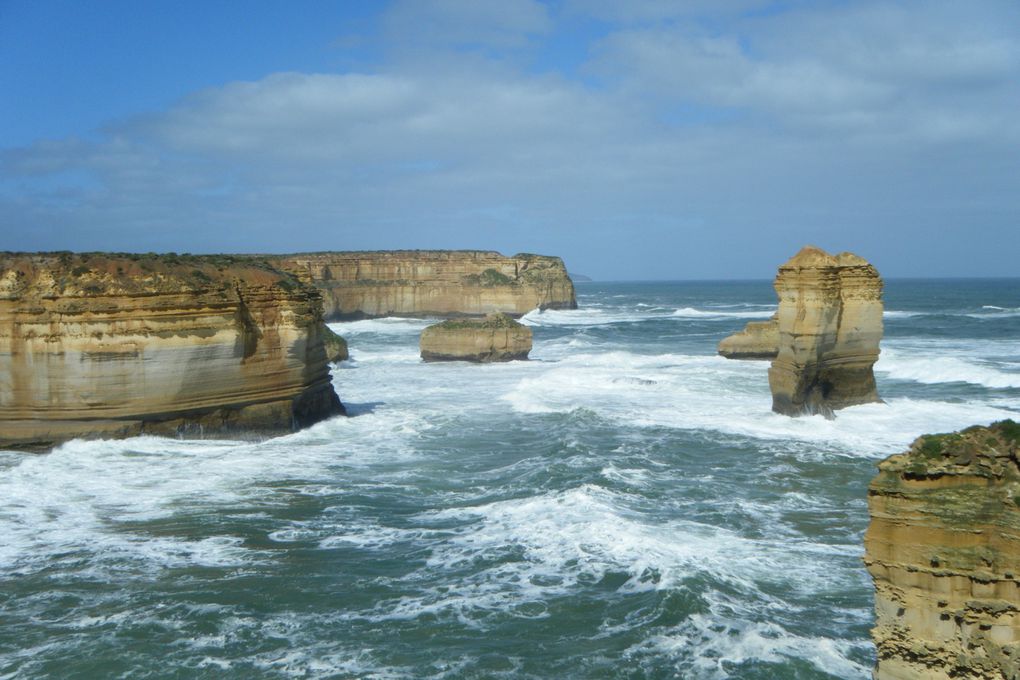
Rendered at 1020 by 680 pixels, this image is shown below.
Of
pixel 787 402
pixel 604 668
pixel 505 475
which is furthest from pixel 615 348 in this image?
pixel 604 668

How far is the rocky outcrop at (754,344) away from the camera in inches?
1463

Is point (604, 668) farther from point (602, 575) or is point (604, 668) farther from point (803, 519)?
point (803, 519)

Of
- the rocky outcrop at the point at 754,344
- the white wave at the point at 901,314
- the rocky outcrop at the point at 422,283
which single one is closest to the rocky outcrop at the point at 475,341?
the rocky outcrop at the point at 754,344

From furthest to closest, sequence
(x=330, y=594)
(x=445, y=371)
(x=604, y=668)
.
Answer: (x=445, y=371) < (x=330, y=594) < (x=604, y=668)

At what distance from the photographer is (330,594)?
1102cm

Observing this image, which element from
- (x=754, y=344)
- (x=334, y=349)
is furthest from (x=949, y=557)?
(x=334, y=349)

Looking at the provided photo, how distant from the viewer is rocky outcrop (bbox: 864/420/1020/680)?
6438 mm

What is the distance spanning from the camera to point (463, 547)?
12734 millimetres

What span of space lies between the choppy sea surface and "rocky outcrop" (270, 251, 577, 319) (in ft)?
175

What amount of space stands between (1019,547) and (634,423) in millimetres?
16521

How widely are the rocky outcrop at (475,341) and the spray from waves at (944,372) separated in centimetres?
1522

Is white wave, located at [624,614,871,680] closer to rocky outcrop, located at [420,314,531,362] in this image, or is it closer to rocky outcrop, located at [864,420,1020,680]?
rocky outcrop, located at [864,420,1020,680]

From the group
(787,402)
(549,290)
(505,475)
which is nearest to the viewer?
(505,475)

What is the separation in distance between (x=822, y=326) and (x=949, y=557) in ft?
53.8
